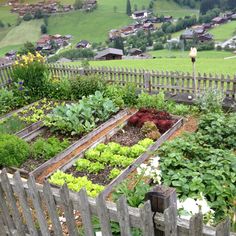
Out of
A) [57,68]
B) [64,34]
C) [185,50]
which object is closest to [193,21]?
[185,50]

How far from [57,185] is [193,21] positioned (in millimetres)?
86536

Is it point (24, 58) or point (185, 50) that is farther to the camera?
point (185, 50)

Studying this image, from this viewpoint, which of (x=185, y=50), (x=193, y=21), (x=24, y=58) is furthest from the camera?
(x=193, y=21)

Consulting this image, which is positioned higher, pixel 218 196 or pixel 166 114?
pixel 218 196

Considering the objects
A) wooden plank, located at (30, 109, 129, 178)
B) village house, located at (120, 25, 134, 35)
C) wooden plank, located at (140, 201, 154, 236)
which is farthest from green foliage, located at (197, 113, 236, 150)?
village house, located at (120, 25, 134, 35)

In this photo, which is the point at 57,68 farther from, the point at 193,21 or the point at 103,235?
the point at 193,21

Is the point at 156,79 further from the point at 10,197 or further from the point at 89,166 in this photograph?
the point at 10,197

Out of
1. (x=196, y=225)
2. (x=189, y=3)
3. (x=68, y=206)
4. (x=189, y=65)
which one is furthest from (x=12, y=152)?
(x=189, y=3)

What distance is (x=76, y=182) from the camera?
5.14m

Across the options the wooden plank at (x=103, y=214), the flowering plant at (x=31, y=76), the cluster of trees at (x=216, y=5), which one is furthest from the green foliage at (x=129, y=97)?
the cluster of trees at (x=216, y=5)

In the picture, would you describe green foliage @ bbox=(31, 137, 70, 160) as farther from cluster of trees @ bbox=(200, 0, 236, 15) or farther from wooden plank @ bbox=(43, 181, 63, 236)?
cluster of trees @ bbox=(200, 0, 236, 15)

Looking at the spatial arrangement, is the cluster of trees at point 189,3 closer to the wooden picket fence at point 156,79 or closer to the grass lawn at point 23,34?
the grass lawn at point 23,34

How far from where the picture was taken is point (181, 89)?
9344mm

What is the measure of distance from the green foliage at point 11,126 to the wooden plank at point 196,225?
21.5 ft
